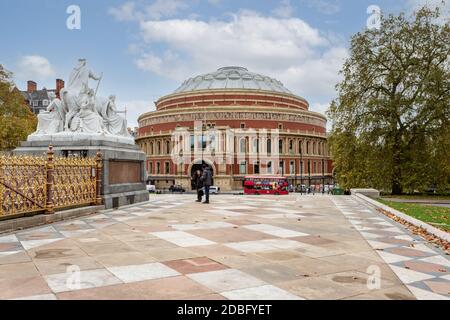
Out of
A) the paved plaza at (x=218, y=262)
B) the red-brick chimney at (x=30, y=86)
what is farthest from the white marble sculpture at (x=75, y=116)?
the red-brick chimney at (x=30, y=86)

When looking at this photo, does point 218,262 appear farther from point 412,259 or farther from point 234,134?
point 234,134

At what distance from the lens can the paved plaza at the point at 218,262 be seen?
4.65 meters

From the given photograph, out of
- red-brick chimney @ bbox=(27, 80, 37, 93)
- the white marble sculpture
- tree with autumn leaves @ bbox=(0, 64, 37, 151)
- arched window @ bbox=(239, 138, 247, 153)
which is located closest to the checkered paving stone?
the white marble sculpture

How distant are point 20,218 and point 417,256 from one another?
9.01m

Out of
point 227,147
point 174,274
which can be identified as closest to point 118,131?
point 174,274

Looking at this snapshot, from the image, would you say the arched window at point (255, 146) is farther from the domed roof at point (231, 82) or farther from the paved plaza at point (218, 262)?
the paved plaza at point (218, 262)

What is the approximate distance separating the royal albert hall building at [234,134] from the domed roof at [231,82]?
0.67 ft

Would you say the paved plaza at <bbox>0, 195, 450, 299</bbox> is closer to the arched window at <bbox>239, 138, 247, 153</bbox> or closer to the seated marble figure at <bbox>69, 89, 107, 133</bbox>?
the seated marble figure at <bbox>69, 89, 107, 133</bbox>

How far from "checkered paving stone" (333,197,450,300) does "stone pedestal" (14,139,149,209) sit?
869 cm

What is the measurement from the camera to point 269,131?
67688 millimetres

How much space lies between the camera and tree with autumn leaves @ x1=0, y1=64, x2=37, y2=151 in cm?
4039

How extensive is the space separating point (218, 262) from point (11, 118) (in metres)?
44.2

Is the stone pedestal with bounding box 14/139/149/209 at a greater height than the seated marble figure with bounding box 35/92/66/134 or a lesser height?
lesser

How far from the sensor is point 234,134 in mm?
65438
